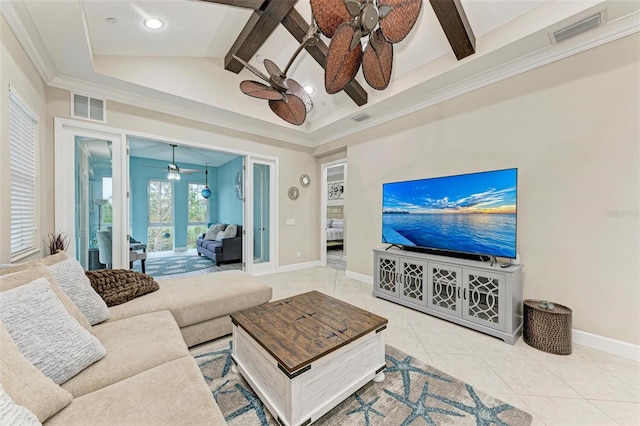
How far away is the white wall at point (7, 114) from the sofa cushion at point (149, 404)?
173 cm

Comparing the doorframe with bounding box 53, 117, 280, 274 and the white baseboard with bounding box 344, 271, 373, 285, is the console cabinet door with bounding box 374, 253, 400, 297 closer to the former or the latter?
the white baseboard with bounding box 344, 271, 373, 285

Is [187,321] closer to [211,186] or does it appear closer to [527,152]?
[527,152]

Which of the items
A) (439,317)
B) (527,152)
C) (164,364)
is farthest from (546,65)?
(164,364)

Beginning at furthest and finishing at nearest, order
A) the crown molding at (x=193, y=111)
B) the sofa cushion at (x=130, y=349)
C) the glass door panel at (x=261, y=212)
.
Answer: the glass door panel at (x=261, y=212) < the crown molding at (x=193, y=111) < the sofa cushion at (x=130, y=349)

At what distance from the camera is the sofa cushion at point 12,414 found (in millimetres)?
719

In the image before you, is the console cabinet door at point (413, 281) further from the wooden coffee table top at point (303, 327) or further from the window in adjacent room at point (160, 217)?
the window in adjacent room at point (160, 217)

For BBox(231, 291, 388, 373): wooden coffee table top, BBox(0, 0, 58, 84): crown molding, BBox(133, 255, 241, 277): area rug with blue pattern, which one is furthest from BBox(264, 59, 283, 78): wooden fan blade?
BBox(133, 255, 241, 277): area rug with blue pattern

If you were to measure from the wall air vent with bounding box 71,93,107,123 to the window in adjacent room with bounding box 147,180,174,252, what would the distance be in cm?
502

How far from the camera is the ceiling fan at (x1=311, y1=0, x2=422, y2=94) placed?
4.84ft

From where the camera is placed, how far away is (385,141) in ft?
13.8

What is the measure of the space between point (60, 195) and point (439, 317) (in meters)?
4.82

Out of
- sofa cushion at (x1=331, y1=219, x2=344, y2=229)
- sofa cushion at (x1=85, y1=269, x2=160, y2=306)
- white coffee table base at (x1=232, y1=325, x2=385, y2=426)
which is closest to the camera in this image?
white coffee table base at (x1=232, y1=325, x2=385, y2=426)

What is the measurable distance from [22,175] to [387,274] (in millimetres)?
4126

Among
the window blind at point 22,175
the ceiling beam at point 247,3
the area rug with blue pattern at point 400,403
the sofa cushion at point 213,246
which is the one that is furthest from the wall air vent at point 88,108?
the area rug with blue pattern at point 400,403
